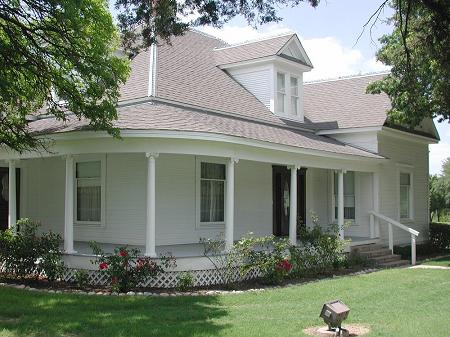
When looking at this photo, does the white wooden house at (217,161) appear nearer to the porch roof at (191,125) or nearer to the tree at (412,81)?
the porch roof at (191,125)

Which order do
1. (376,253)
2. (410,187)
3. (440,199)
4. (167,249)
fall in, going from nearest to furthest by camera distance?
(167,249)
(376,253)
(410,187)
(440,199)

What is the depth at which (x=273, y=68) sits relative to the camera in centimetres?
1923

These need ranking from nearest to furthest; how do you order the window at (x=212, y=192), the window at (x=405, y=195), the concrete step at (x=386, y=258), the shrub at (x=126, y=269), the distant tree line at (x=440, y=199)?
the shrub at (x=126, y=269) < the window at (x=212, y=192) < the concrete step at (x=386, y=258) < the window at (x=405, y=195) < the distant tree line at (x=440, y=199)

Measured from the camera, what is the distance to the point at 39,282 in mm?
12742

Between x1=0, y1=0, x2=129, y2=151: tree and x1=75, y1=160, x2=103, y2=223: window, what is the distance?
307 centimetres

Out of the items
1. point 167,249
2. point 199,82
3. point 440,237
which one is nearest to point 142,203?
point 167,249

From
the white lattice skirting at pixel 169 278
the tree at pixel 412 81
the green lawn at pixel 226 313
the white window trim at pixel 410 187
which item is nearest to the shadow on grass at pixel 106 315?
the green lawn at pixel 226 313

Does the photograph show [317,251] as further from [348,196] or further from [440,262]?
[440,262]

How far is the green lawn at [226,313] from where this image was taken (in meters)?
8.32

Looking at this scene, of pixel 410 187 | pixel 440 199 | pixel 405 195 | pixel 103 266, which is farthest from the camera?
pixel 440 199

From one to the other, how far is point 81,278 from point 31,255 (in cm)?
145

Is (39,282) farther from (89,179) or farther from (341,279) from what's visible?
(341,279)

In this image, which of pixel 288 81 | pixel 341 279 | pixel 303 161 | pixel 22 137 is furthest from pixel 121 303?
pixel 288 81

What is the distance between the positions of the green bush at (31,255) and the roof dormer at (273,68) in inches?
368
